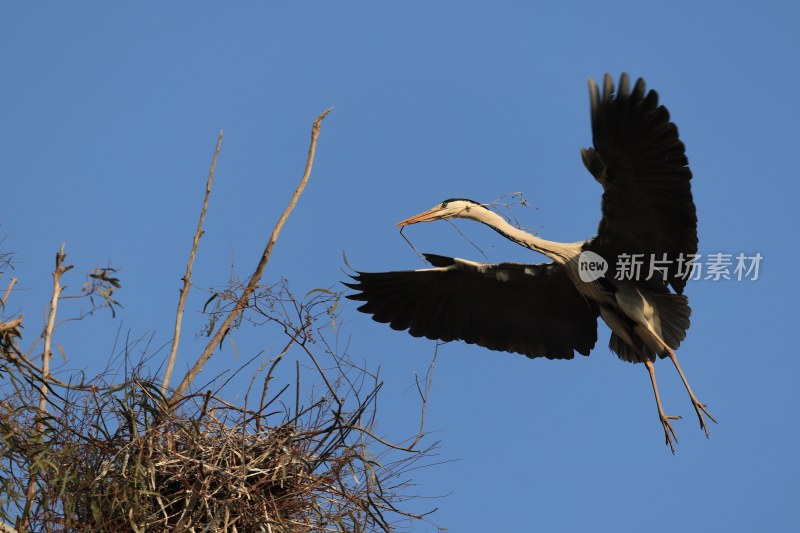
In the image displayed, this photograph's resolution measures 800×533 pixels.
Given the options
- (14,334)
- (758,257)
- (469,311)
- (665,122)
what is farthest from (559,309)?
(14,334)

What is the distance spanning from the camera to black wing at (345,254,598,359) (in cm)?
757

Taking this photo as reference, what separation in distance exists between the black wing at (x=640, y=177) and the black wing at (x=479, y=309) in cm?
84

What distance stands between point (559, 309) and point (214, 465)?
12.2 ft

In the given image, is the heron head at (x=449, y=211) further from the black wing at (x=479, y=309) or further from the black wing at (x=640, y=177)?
the black wing at (x=640, y=177)

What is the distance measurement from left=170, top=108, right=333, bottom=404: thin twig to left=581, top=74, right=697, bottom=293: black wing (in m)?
1.64

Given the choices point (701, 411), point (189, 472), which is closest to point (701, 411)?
point (701, 411)

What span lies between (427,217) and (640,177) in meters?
1.73

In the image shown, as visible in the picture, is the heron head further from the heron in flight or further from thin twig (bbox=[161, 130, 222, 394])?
thin twig (bbox=[161, 130, 222, 394])

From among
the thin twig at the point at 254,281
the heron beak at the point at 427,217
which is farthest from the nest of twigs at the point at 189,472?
the heron beak at the point at 427,217

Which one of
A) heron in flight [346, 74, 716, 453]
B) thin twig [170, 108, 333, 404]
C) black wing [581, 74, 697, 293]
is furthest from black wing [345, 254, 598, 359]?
thin twig [170, 108, 333, 404]

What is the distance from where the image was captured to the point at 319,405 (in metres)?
4.73

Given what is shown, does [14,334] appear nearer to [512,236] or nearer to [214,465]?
[214,465]

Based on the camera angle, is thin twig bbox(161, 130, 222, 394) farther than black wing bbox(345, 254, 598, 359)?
No

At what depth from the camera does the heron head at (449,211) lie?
7469 mm
